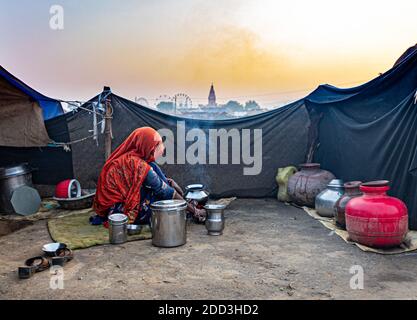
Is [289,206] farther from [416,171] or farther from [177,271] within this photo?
[177,271]

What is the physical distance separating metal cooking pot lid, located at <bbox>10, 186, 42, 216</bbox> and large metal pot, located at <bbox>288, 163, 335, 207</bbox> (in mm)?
4232

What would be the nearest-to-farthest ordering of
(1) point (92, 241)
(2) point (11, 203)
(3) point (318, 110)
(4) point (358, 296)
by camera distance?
(4) point (358, 296), (1) point (92, 241), (2) point (11, 203), (3) point (318, 110)

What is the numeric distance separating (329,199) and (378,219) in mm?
1458

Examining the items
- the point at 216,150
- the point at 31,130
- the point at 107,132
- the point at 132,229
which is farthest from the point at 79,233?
the point at 216,150

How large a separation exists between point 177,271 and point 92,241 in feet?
4.41

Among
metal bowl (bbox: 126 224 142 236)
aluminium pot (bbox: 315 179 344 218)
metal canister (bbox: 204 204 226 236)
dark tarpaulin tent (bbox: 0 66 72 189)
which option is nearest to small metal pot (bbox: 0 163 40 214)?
dark tarpaulin tent (bbox: 0 66 72 189)

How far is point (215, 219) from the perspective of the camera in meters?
4.37

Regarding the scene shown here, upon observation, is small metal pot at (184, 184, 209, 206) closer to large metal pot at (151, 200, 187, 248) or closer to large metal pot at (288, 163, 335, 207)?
large metal pot at (151, 200, 187, 248)

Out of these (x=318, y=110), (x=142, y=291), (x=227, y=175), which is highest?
(x=318, y=110)

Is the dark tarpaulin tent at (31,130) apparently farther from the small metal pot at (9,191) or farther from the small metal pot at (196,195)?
the small metal pot at (196,195)

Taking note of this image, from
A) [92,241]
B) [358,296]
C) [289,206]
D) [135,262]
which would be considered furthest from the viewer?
[289,206]

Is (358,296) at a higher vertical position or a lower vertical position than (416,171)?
lower

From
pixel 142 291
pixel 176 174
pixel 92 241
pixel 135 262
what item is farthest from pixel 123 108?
pixel 142 291

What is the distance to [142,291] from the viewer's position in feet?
9.15
